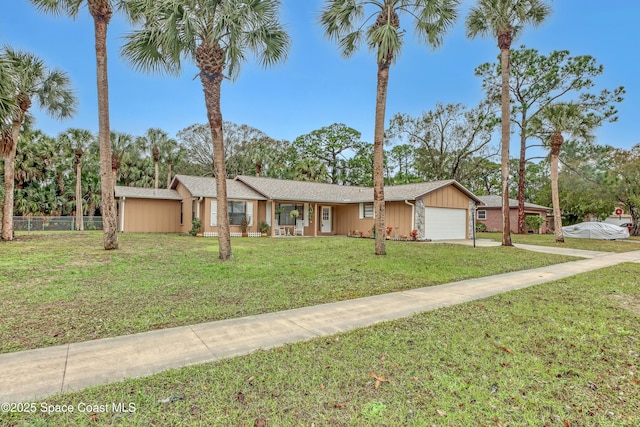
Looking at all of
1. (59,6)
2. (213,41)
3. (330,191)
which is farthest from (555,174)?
(59,6)

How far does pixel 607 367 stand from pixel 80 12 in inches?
691

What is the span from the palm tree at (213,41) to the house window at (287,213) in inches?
432

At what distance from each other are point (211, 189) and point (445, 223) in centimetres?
1445

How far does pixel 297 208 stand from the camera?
70.6ft

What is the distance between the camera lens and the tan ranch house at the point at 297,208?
18.7 metres

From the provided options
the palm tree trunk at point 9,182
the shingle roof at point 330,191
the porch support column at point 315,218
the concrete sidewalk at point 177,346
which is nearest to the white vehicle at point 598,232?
the shingle roof at point 330,191

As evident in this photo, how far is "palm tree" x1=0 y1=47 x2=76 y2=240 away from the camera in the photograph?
1324 centimetres

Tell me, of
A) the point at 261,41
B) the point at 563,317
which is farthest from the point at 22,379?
the point at 261,41

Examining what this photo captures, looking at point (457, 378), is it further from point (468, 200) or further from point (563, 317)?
point (468, 200)

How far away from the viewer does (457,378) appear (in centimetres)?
300

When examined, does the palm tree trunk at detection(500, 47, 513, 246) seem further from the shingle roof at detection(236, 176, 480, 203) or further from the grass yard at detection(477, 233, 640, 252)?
the shingle roof at detection(236, 176, 480, 203)

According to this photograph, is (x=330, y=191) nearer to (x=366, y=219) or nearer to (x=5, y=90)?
(x=366, y=219)

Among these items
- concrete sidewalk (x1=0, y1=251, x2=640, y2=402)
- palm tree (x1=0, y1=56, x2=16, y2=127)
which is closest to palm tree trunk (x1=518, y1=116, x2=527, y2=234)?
concrete sidewalk (x1=0, y1=251, x2=640, y2=402)

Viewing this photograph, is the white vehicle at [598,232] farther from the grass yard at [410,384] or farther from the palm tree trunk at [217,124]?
the palm tree trunk at [217,124]
